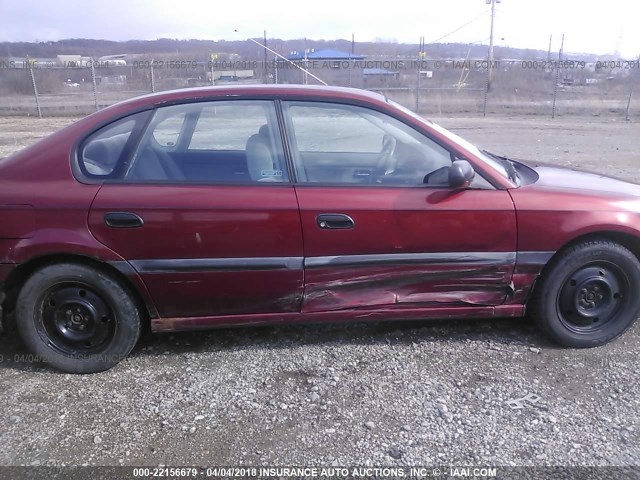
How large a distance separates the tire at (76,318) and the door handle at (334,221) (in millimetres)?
1242

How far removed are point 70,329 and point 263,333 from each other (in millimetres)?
1214

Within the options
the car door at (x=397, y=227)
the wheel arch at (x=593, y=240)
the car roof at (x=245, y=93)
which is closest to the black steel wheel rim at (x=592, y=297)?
the wheel arch at (x=593, y=240)

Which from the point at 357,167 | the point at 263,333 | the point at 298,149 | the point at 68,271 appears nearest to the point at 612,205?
the point at 357,167

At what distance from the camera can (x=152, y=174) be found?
10.3ft

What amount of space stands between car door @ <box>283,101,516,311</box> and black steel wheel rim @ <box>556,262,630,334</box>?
1.38 feet

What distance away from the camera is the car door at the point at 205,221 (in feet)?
9.99

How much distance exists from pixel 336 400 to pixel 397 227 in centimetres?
105

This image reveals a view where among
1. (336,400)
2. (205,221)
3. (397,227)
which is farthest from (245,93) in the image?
(336,400)

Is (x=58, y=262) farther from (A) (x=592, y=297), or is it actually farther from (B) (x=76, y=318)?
(A) (x=592, y=297)

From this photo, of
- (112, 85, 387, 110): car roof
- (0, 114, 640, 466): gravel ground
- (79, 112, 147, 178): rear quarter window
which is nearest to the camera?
(0, 114, 640, 466): gravel ground

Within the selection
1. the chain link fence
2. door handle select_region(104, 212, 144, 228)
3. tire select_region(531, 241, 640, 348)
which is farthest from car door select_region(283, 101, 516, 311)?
the chain link fence

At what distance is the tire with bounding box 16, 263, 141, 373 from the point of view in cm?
310

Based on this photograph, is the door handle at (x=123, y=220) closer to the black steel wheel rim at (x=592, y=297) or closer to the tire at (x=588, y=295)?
the tire at (x=588, y=295)

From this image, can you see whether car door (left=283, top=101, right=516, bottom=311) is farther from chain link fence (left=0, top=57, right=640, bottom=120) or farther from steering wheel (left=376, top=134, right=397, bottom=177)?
chain link fence (left=0, top=57, right=640, bottom=120)
